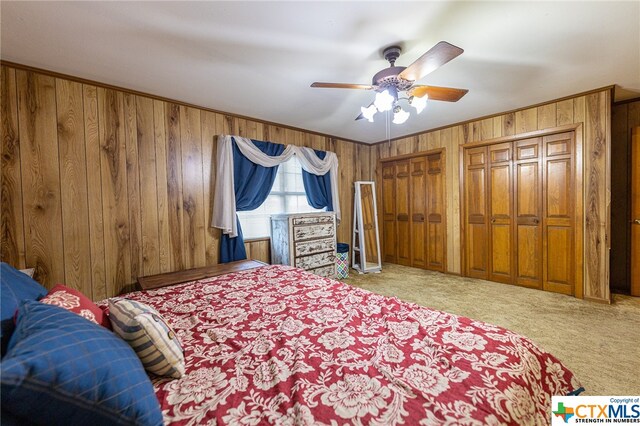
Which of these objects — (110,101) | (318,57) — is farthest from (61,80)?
(318,57)

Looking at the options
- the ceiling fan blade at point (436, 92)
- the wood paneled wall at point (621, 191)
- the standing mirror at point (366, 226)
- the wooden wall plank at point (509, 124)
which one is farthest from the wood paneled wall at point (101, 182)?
the wood paneled wall at point (621, 191)

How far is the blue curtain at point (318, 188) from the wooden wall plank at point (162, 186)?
190 centimetres

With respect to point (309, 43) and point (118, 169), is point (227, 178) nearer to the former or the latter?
point (118, 169)

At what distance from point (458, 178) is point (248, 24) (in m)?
3.50

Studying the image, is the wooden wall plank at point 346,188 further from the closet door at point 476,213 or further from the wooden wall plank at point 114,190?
the wooden wall plank at point 114,190

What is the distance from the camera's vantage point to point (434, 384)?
90 centimetres

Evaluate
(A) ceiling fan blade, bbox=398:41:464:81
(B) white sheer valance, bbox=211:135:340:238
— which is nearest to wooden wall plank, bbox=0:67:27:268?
(B) white sheer valance, bbox=211:135:340:238

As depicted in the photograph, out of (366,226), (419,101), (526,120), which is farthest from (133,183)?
(526,120)

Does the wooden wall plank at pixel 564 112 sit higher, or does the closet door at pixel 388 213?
the wooden wall plank at pixel 564 112

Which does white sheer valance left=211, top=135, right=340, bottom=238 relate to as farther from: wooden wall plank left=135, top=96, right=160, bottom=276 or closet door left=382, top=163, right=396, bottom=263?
closet door left=382, top=163, right=396, bottom=263

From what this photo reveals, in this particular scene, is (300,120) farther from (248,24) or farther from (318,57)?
(248,24)

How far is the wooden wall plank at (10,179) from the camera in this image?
6.69 ft

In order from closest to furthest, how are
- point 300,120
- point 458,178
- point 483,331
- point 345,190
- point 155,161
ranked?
point 483,331
point 155,161
point 300,120
point 458,178
point 345,190

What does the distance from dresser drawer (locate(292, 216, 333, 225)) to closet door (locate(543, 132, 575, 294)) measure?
2.79 metres
